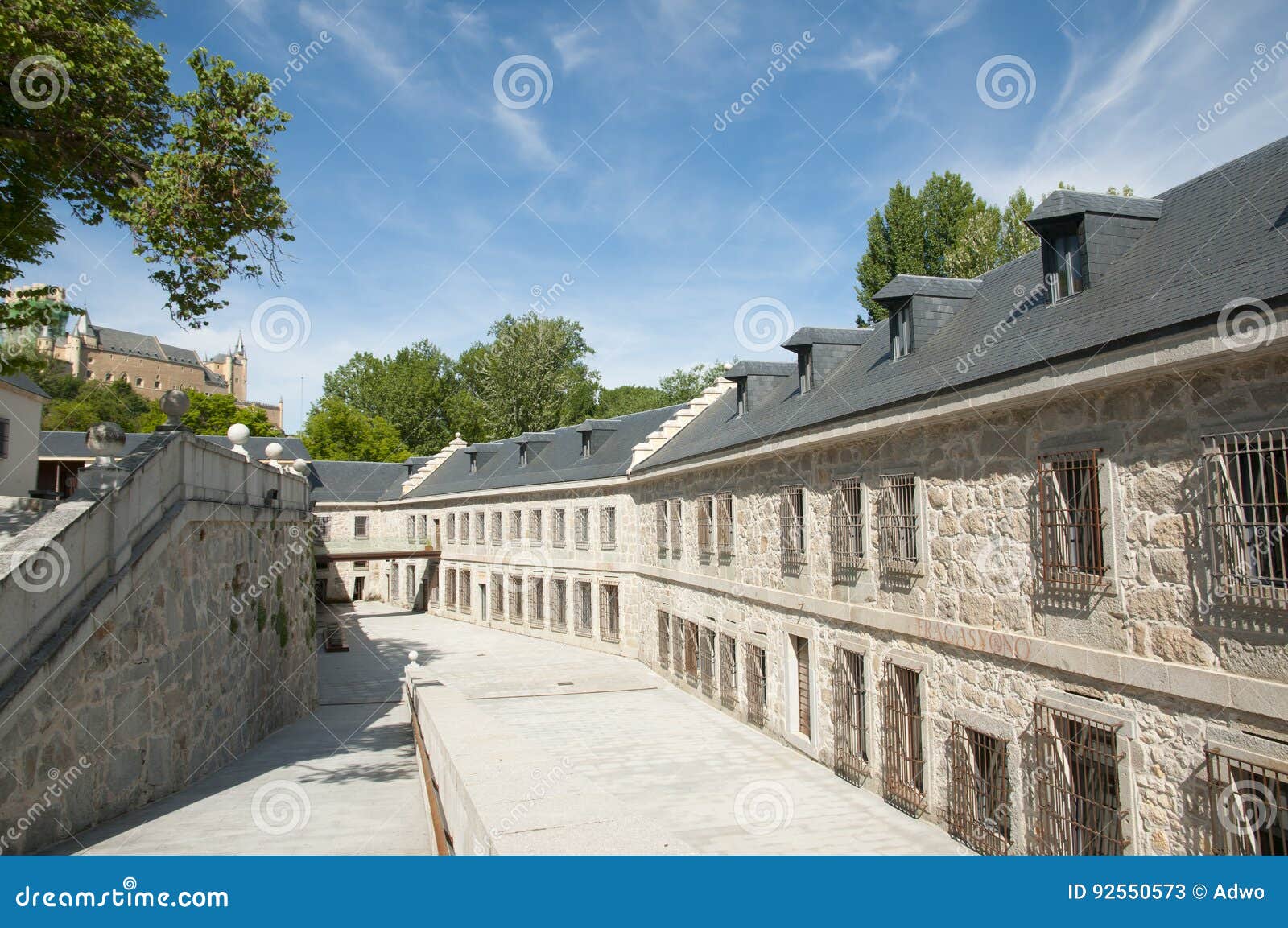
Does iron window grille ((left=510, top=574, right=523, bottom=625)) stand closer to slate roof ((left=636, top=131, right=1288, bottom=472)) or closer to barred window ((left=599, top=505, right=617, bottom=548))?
barred window ((left=599, top=505, right=617, bottom=548))

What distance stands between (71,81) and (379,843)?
986 centimetres

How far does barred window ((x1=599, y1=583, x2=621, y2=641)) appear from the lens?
2908 centimetres

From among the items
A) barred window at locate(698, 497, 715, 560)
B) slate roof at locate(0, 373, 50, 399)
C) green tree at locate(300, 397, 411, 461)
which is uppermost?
green tree at locate(300, 397, 411, 461)

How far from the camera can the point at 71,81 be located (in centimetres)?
991

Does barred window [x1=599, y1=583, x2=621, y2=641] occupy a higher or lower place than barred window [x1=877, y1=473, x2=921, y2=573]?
lower

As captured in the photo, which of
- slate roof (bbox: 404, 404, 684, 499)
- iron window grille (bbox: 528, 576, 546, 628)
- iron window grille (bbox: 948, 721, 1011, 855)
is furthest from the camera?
iron window grille (bbox: 528, 576, 546, 628)

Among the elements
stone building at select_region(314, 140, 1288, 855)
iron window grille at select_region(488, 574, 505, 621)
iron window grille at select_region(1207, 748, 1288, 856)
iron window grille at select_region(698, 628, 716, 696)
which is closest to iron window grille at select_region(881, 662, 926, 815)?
stone building at select_region(314, 140, 1288, 855)

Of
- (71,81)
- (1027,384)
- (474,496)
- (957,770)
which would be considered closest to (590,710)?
(957,770)

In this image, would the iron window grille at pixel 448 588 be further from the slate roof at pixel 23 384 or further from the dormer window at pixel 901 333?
the dormer window at pixel 901 333

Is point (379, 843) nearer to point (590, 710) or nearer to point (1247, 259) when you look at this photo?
point (1247, 259)

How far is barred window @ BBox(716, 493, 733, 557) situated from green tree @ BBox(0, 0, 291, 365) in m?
11.5

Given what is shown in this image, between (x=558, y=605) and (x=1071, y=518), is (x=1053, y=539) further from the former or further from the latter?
(x=558, y=605)

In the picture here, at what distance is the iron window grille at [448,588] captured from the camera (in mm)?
41438

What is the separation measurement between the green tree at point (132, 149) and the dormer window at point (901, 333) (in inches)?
397
